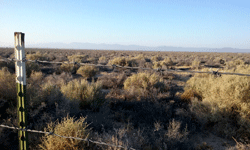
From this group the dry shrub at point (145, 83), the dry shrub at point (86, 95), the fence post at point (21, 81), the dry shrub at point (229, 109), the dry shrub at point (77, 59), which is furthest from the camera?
the dry shrub at point (77, 59)

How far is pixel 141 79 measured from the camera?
315 inches

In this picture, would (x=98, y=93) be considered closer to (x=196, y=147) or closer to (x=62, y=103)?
(x=62, y=103)

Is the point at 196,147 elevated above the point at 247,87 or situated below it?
below

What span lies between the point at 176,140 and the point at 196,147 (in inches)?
27.7

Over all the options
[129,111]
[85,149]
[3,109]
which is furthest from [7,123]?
[129,111]

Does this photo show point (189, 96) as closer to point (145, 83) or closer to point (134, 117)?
point (145, 83)

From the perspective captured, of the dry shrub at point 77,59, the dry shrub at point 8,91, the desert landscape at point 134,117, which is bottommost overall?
the desert landscape at point 134,117

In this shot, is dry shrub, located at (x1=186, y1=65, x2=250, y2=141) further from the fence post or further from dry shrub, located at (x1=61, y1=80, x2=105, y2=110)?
the fence post

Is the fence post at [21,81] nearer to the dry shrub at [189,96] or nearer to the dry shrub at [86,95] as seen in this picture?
the dry shrub at [86,95]

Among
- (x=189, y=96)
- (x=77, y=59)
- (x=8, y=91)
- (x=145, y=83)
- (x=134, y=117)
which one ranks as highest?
(x=77, y=59)

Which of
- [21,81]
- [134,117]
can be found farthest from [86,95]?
[21,81]

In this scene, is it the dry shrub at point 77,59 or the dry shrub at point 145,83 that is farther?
the dry shrub at point 77,59

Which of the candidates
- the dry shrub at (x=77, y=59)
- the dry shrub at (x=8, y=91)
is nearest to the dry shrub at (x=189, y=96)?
the dry shrub at (x=8, y=91)

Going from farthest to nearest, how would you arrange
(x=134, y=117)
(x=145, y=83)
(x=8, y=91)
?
(x=145, y=83) → (x=134, y=117) → (x=8, y=91)
